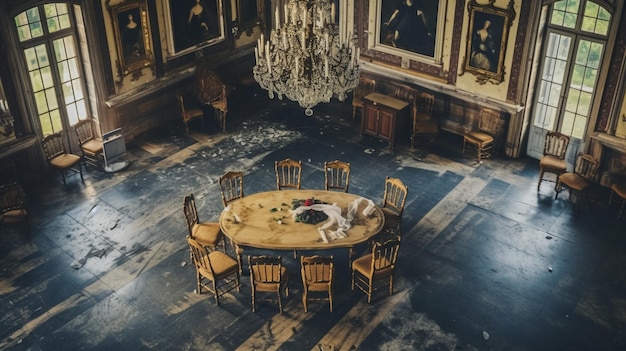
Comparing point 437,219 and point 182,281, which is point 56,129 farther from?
point 437,219

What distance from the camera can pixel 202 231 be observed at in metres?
8.56

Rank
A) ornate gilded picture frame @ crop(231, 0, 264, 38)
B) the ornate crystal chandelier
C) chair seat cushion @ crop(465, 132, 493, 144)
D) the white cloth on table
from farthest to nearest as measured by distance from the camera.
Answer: ornate gilded picture frame @ crop(231, 0, 264, 38), chair seat cushion @ crop(465, 132, 493, 144), the white cloth on table, the ornate crystal chandelier

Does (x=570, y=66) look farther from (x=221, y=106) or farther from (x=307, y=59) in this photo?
(x=221, y=106)

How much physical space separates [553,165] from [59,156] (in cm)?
820

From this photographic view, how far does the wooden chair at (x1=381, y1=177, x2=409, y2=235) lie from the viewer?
28.7 feet

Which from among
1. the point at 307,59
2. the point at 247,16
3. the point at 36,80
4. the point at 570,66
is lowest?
the point at 36,80

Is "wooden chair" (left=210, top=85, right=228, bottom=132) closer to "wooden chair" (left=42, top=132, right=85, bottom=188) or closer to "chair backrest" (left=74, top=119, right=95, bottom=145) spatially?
"chair backrest" (left=74, top=119, right=95, bottom=145)

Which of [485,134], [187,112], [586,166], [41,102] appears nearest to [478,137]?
[485,134]

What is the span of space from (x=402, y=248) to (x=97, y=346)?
4.28m

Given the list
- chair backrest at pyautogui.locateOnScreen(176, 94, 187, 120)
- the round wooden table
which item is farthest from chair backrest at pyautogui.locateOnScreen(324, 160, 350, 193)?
chair backrest at pyautogui.locateOnScreen(176, 94, 187, 120)

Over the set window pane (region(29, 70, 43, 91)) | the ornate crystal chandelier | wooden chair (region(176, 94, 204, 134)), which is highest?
the ornate crystal chandelier

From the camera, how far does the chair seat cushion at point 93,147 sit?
10758 mm

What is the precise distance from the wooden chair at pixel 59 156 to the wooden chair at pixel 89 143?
28 centimetres

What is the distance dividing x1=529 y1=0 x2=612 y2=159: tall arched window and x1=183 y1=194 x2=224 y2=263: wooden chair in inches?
238
